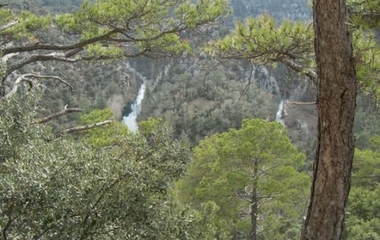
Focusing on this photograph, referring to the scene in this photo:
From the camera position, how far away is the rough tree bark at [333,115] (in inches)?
80.0

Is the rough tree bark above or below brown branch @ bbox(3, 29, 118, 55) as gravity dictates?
below

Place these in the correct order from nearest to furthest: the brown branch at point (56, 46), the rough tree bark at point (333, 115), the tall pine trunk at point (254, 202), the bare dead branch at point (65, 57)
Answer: the rough tree bark at point (333, 115) < the brown branch at point (56, 46) < the bare dead branch at point (65, 57) < the tall pine trunk at point (254, 202)

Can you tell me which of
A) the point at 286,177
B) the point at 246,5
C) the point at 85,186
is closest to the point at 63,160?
the point at 85,186

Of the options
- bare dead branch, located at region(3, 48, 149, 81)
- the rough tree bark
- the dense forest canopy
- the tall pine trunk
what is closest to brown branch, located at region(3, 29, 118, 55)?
the dense forest canopy

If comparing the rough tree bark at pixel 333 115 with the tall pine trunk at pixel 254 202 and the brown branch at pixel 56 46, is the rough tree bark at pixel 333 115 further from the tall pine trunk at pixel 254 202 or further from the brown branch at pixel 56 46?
the tall pine trunk at pixel 254 202

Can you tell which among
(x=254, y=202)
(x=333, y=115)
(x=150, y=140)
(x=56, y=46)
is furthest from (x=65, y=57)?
(x=254, y=202)

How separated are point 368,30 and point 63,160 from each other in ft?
5.22

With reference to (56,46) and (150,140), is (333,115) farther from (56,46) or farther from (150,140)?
(56,46)

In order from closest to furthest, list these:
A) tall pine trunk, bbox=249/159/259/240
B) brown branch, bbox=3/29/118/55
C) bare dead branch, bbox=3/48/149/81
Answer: brown branch, bbox=3/29/118/55, bare dead branch, bbox=3/48/149/81, tall pine trunk, bbox=249/159/259/240

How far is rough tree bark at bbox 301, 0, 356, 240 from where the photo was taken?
203 centimetres

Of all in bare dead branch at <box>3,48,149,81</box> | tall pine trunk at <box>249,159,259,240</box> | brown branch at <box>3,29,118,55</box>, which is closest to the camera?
brown branch at <box>3,29,118,55</box>

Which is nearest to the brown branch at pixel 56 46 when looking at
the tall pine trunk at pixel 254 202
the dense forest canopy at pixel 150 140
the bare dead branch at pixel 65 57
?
the dense forest canopy at pixel 150 140

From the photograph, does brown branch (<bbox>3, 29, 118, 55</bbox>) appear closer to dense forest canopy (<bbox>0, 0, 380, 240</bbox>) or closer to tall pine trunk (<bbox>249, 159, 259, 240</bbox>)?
dense forest canopy (<bbox>0, 0, 380, 240</bbox>)

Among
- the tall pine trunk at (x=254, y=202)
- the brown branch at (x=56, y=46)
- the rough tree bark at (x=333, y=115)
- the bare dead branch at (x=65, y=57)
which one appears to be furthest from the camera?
the tall pine trunk at (x=254, y=202)
